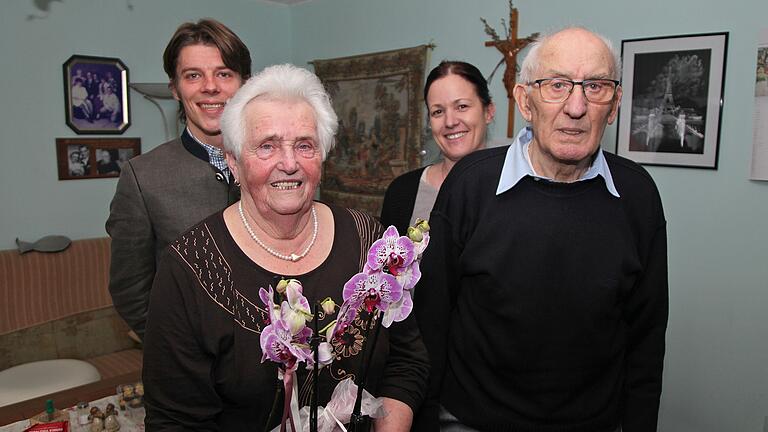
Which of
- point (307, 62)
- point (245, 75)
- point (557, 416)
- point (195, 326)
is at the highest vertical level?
point (307, 62)

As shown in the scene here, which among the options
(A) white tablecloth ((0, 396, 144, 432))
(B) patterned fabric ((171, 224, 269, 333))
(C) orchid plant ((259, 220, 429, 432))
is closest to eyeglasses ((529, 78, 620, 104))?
(C) orchid plant ((259, 220, 429, 432))

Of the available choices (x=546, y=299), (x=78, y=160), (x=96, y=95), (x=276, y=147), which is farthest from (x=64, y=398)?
(x=96, y=95)

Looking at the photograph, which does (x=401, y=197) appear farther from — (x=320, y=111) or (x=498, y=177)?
(x=320, y=111)

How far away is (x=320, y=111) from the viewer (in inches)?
48.2

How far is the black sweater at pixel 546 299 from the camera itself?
1361 mm

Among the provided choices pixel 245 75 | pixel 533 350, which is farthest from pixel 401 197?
pixel 533 350

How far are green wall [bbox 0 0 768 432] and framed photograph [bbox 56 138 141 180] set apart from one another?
0.05 meters

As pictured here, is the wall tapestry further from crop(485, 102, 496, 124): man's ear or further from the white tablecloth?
the white tablecloth

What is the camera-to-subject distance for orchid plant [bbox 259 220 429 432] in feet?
2.40

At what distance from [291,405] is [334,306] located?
0.20 m

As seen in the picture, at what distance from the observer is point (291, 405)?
0.83 meters

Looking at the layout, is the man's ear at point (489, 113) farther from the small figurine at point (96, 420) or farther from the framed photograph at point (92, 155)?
the framed photograph at point (92, 155)

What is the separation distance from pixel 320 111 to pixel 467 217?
0.45 m

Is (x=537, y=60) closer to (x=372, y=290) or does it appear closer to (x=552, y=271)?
(x=552, y=271)
